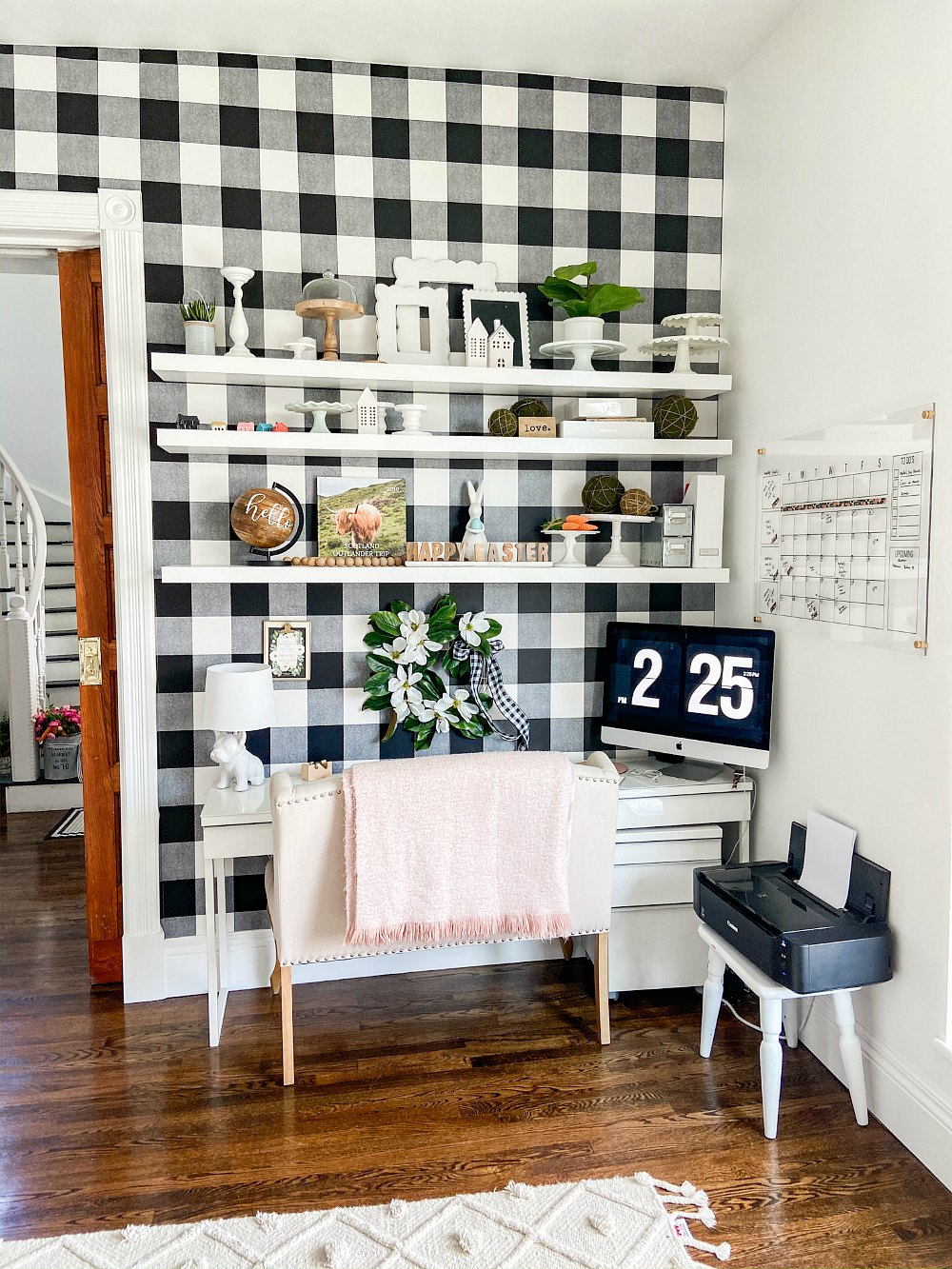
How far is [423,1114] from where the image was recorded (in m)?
2.26

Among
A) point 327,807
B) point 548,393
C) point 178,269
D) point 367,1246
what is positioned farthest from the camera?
point 548,393

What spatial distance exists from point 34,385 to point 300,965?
467cm

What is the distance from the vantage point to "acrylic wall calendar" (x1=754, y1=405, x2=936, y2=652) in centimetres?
209

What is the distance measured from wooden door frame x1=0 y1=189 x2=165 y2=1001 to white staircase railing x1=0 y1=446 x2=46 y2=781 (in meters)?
2.40

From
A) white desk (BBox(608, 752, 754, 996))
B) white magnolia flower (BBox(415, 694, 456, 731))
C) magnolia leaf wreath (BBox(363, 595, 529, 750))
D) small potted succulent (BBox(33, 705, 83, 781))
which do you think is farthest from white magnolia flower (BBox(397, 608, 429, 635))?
small potted succulent (BBox(33, 705, 83, 781))

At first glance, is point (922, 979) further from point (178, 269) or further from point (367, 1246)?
point (178, 269)

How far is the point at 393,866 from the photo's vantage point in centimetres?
223

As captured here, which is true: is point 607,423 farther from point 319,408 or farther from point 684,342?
point 319,408

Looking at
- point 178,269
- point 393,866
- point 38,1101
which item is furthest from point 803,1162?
point 178,269

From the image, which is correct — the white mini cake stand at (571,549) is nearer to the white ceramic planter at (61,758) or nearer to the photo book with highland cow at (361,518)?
the photo book with highland cow at (361,518)

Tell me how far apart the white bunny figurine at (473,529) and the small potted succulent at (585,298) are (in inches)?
21.7

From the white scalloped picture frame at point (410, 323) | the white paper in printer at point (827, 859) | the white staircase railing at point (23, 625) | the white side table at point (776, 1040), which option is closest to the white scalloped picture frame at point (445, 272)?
the white scalloped picture frame at point (410, 323)

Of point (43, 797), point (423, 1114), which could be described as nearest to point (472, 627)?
point (423, 1114)

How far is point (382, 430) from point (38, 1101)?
200 cm
